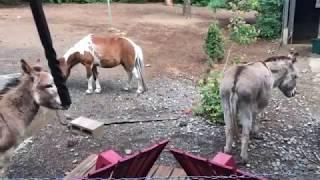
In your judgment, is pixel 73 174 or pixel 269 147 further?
pixel 269 147

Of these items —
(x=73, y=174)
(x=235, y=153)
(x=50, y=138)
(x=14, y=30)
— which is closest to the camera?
(x=73, y=174)

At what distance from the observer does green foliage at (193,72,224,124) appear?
7814mm

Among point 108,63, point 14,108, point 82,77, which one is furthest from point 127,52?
point 14,108

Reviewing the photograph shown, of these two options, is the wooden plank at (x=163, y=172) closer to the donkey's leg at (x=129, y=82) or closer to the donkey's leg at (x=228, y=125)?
the donkey's leg at (x=228, y=125)

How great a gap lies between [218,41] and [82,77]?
3287mm

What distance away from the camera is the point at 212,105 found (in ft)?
26.1

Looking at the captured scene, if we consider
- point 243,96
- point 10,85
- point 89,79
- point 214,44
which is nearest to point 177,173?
point 243,96

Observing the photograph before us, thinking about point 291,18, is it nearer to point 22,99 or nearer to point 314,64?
point 314,64

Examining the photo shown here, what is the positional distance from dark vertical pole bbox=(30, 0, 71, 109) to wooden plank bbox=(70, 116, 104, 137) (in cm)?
72

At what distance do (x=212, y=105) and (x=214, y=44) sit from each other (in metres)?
3.92

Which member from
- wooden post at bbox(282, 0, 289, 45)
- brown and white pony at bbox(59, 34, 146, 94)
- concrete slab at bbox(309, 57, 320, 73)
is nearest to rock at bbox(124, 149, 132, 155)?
brown and white pony at bbox(59, 34, 146, 94)

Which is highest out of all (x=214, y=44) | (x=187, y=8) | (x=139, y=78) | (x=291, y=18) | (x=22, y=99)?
(x=22, y=99)

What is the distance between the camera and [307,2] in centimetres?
1367

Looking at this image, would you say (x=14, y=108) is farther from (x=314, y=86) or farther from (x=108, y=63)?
(x=314, y=86)
